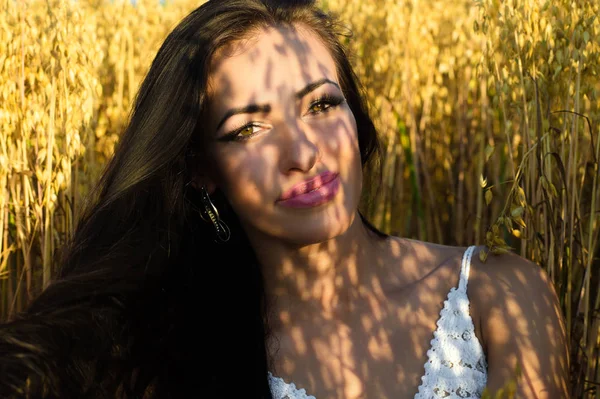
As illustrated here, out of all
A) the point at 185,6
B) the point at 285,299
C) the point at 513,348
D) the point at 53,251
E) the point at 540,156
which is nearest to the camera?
the point at 513,348

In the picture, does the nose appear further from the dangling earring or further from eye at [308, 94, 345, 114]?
the dangling earring

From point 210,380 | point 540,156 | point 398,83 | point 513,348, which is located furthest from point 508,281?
point 398,83

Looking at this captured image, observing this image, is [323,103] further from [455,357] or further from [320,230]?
[455,357]

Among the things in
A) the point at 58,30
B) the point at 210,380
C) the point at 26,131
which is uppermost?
the point at 58,30

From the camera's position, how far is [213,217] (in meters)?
2.33

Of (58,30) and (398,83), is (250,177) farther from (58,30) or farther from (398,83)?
(398,83)

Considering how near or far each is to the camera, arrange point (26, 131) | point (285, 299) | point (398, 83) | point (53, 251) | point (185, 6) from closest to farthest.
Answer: point (285, 299), point (26, 131), point (53, 251), point (398, 83), point (185, 6)

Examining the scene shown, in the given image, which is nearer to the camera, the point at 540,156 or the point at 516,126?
the point at 540,156

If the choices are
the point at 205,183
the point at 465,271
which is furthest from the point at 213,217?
the point at 465,271

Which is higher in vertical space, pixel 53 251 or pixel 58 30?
pixel 58 30

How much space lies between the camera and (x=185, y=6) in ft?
16.4

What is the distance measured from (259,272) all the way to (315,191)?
0.47 m

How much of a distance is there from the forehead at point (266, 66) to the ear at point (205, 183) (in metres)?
0.23

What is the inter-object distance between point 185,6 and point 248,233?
2.94m
